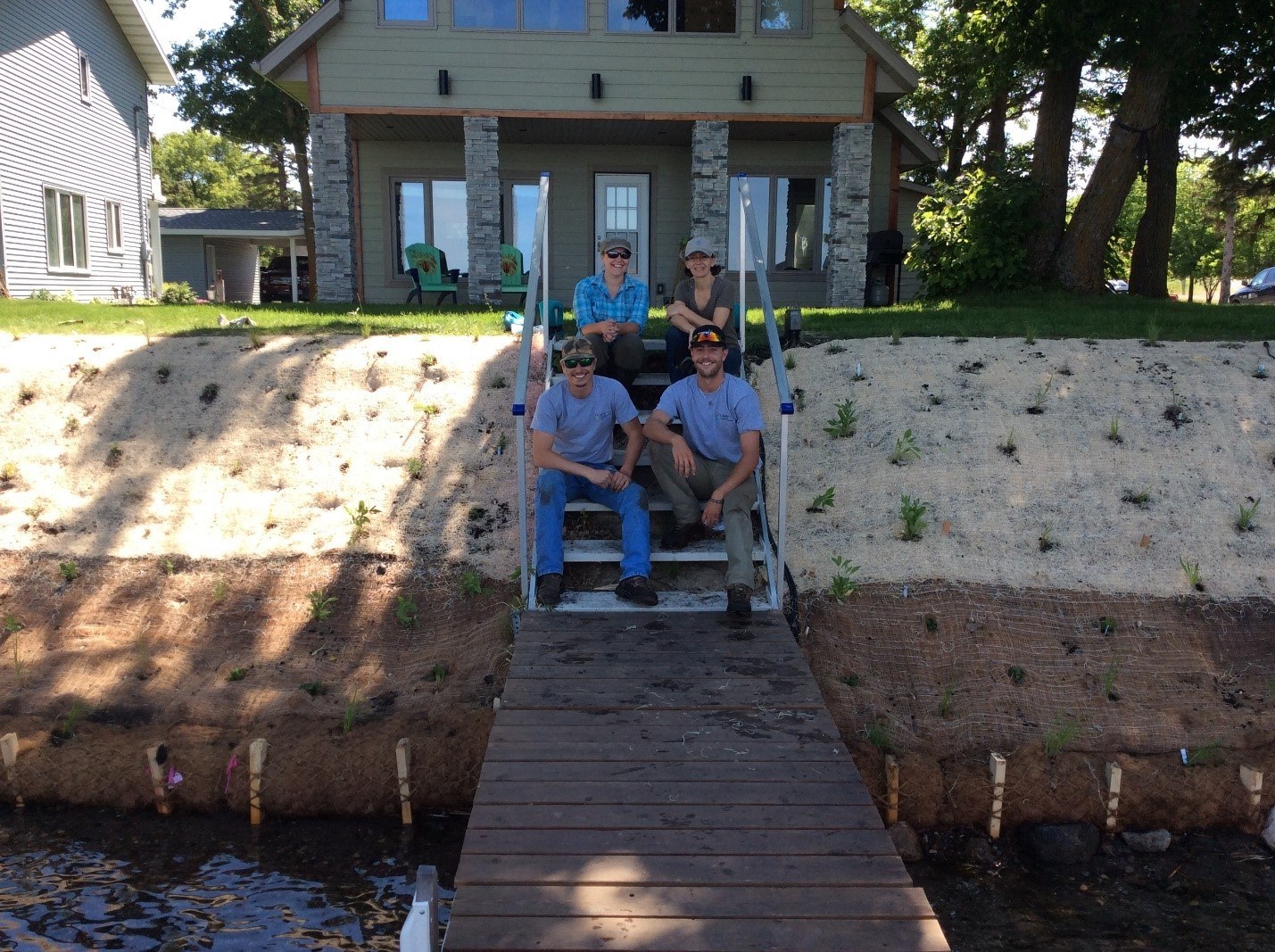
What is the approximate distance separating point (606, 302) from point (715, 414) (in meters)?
1.38

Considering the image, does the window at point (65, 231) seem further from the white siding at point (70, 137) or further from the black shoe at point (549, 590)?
the black shoe at point (549, 590)

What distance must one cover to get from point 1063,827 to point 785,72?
35.2 feet

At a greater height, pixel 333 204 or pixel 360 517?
pixel 333 204

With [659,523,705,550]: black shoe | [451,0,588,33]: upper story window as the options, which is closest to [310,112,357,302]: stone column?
[451,0,588,33]: upper story window

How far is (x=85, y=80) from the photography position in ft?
64.2

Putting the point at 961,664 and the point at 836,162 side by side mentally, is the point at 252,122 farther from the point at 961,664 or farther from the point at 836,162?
the point at 961,664

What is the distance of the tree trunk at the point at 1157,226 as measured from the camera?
564 inches

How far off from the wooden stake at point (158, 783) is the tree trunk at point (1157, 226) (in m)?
13.8

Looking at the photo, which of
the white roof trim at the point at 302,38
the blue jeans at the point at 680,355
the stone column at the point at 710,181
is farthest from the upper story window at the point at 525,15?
the blue jeans at the point at 680,355

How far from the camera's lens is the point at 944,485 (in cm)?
680

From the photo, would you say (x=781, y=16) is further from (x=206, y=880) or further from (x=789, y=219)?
(x=206, y=880)

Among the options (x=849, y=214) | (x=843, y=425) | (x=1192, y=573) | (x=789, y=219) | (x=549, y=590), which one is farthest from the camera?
(x=789, y=219)

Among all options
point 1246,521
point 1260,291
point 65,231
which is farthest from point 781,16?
point 1260,291

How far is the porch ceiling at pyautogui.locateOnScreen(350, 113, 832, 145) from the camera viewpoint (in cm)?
1370
